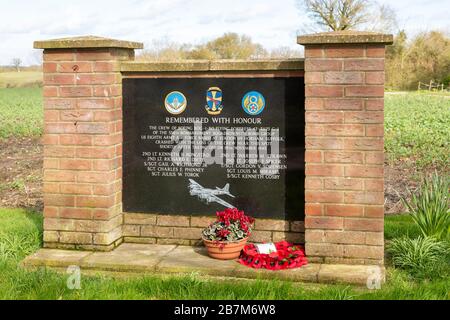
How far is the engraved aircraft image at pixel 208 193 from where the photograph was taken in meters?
6.24

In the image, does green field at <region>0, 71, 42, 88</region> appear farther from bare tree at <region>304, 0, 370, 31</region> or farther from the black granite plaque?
the black granite plaque

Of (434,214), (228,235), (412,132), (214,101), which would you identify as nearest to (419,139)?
(412,132)

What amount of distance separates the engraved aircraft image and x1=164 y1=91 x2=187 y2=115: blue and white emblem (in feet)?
2.34

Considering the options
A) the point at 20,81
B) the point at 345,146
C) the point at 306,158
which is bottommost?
the point at 306,158

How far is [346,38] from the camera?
5.54 meters

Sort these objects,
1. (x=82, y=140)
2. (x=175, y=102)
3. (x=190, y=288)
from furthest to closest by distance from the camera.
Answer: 1. (x=175, y=102)
2. (x=82, y=140)
3. (x=190, y=288)

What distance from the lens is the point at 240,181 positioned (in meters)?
6.20

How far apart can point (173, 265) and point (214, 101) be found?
1.65m

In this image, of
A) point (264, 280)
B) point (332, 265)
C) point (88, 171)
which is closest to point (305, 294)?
point (264, 280)

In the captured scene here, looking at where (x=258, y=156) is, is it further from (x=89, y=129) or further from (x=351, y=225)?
(x=89, y=129)

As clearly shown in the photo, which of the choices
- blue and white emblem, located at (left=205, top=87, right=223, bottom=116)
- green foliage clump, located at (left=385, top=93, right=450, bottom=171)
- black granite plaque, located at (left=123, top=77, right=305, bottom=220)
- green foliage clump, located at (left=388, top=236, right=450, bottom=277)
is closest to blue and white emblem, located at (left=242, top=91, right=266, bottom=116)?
black granite plaque, located at (left=123, top=77, right=305, bottom=220)

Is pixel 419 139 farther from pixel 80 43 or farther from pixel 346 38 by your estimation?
pixel 80 43

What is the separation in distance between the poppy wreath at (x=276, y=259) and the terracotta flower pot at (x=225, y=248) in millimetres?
59

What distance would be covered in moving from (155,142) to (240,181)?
955 millimetres
